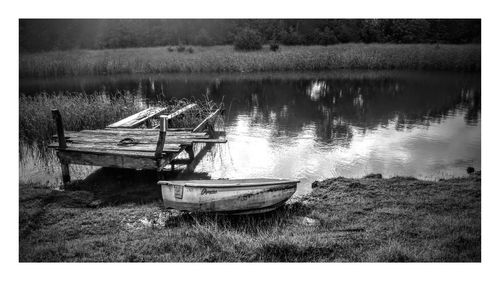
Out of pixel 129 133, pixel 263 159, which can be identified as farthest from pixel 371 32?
pixel 129 133

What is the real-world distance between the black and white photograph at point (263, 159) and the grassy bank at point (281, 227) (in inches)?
1.0

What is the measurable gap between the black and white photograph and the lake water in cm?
8

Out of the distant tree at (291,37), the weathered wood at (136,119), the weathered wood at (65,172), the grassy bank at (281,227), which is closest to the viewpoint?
the grassy bank at (281,227)

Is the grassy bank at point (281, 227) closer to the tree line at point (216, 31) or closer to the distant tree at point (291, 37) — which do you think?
the tree line at point (216, 31)

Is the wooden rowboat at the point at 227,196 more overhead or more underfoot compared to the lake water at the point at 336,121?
more underfoot

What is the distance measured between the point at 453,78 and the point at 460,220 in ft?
19.0

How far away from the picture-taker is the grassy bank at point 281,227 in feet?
15.4

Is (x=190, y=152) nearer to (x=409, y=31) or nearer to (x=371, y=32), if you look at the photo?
(x=371, y=32)

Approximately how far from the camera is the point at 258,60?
1995cm

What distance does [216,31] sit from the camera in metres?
10.0

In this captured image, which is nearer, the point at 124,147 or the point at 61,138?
the point at 61,138

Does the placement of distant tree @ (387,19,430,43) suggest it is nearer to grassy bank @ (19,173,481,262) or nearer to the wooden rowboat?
grassy bank @ (19,173,481,262)

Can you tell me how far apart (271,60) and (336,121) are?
7.48 metres

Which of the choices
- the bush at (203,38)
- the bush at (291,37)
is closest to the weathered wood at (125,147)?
the bush at (203,38)
